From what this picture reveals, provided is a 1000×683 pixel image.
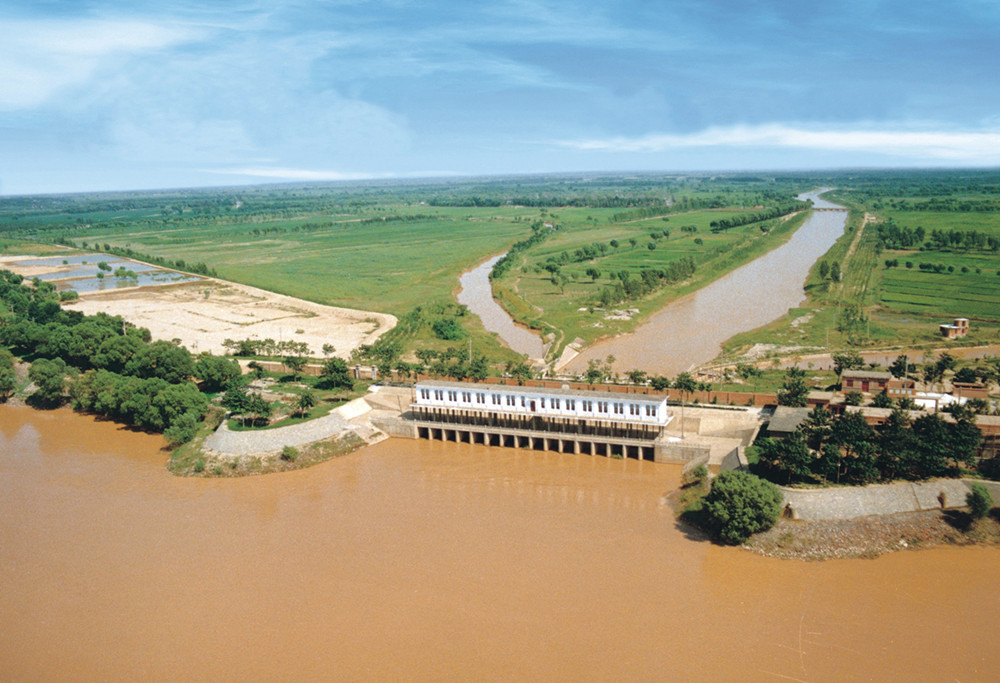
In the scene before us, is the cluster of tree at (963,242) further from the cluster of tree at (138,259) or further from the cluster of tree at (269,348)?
the cluster of tree at (138,259)

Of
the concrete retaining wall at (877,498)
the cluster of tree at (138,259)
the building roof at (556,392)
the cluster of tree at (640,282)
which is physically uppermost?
the cluster of tree at (138,259)

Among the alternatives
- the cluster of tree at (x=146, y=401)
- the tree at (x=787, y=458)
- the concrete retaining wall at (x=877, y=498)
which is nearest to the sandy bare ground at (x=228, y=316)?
the cluster of tree at (x=146, y=401)

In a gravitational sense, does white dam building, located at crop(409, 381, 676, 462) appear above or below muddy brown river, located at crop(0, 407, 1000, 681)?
above

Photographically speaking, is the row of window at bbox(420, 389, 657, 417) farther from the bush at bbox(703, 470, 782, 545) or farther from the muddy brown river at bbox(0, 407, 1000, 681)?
the bush at bbox(703, 470, 782, 545)

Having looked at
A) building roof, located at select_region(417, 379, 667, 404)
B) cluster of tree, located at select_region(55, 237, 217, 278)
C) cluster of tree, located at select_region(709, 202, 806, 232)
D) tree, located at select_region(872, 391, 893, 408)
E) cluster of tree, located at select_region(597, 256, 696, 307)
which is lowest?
tree, located at select_region(872, 391, 893, 408)

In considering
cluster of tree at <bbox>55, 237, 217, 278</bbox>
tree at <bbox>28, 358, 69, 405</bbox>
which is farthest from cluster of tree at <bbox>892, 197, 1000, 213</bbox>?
tree at <bbox>28, 358, 69, 405</bbox>

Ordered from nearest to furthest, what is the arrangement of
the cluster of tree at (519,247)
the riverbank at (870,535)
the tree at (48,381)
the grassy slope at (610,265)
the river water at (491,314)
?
the riverbank at (870,535) → the tree at (48,381) → the river water at (491,314) → the grassy slope at (610,265) → the cluster of tree at (519,247)

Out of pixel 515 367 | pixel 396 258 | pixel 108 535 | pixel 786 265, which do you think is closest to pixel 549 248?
pixel 396 258
